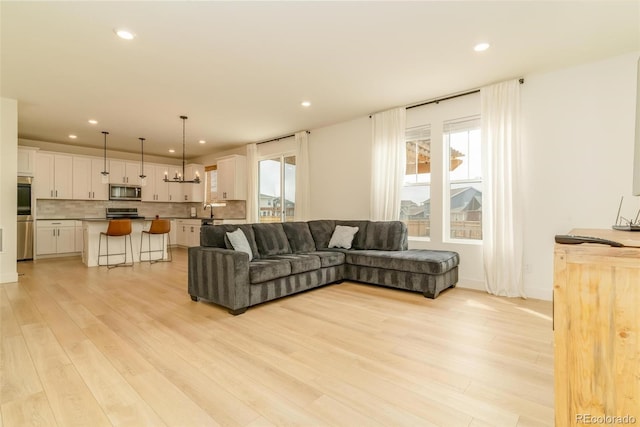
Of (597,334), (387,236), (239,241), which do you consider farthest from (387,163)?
(597,334)

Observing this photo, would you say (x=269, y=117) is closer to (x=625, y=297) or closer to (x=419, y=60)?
(x=419, y=60)

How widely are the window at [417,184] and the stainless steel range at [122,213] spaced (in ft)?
22.9

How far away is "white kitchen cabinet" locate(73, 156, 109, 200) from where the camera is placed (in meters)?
7.12

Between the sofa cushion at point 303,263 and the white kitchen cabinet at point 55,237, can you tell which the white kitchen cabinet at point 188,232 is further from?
the sofa cushion at point 303,263

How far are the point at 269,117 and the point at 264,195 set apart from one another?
2360 mm

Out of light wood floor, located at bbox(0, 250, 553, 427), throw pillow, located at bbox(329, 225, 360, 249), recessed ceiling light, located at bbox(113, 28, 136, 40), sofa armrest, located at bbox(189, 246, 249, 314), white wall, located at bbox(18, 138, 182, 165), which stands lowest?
light wood floor, located at bbox(0, 250, 553, 427)

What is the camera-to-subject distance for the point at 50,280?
4547mm

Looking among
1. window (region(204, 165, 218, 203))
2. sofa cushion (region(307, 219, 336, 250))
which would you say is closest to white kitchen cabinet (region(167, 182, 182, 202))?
window (region(204, 165, 218, 203))

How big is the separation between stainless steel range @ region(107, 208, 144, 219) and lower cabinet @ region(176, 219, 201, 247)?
101 cm

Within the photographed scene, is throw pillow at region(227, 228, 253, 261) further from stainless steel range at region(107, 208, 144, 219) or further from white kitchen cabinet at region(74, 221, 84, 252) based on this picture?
stainless steel range at region(107, 208, 144, 219)

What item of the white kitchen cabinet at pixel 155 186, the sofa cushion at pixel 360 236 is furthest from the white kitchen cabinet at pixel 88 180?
the sofa cushion at pixel 360 236

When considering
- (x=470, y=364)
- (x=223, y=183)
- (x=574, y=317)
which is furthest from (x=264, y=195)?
(x=574, y=317)

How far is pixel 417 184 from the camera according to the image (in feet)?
15.9

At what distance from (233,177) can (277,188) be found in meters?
1.30
